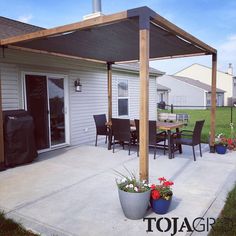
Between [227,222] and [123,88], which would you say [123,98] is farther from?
[227,222]

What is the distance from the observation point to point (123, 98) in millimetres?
9727

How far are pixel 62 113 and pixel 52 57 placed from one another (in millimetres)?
1587

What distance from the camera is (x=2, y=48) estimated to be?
17.5ft

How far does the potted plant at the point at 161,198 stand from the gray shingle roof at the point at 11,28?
464 cm

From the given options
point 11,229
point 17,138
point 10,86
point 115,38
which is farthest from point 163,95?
point 11,229

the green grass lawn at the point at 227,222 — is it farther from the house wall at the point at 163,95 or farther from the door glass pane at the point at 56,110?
the house wall at the point at 163,95

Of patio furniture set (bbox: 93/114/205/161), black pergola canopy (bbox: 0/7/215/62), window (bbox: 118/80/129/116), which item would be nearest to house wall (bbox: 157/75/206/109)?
window (bbox: 118/80/129/116)

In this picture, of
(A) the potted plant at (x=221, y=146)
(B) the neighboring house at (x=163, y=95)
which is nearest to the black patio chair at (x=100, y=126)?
(A) the potted plant at (x=221, y=146)

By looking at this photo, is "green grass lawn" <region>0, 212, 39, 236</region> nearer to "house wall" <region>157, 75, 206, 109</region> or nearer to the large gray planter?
the large gray planter

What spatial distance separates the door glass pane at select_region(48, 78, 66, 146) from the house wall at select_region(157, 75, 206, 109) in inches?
1055

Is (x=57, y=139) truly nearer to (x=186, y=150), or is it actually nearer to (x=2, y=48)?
(x=2, y=48)

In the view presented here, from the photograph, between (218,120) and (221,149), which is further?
(218,120)

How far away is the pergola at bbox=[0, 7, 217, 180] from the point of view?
3.18m

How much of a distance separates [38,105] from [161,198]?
447 centimetres
